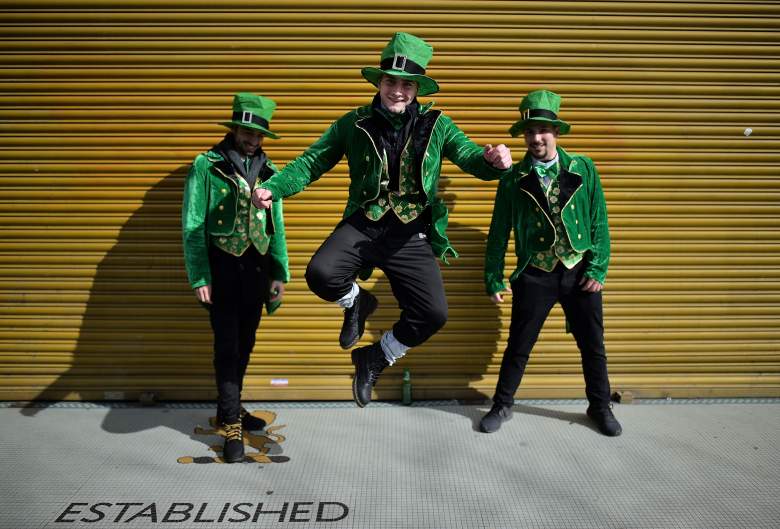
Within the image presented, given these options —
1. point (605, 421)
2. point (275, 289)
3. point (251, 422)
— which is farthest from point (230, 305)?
point (605, 421)

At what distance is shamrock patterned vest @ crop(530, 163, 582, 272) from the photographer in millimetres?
4211

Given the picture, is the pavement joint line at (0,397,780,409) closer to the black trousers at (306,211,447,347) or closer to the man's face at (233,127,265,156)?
the black trousers at (306,211,447,347)

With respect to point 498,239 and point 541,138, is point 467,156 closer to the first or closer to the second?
point 541,138

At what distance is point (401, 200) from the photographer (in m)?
3.59

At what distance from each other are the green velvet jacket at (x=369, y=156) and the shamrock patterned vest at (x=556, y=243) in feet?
3.03

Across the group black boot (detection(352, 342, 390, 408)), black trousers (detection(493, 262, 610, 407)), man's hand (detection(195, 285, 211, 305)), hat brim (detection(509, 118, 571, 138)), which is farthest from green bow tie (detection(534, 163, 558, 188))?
man's hand (detection(195, 285, 211, 305))

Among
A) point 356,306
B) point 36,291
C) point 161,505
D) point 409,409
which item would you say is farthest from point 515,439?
point 36,291

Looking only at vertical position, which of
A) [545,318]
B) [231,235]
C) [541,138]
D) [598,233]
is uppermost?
[541,138]

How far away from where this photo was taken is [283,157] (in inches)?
195

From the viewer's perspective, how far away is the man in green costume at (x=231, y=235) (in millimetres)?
4016

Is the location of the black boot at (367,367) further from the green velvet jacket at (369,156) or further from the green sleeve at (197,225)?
the green sleeve at (197,225)

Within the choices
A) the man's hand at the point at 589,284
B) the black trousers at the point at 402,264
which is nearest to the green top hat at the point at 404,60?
the black trousers at the point at 402,264

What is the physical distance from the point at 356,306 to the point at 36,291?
303 centimetres

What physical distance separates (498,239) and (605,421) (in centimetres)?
154
